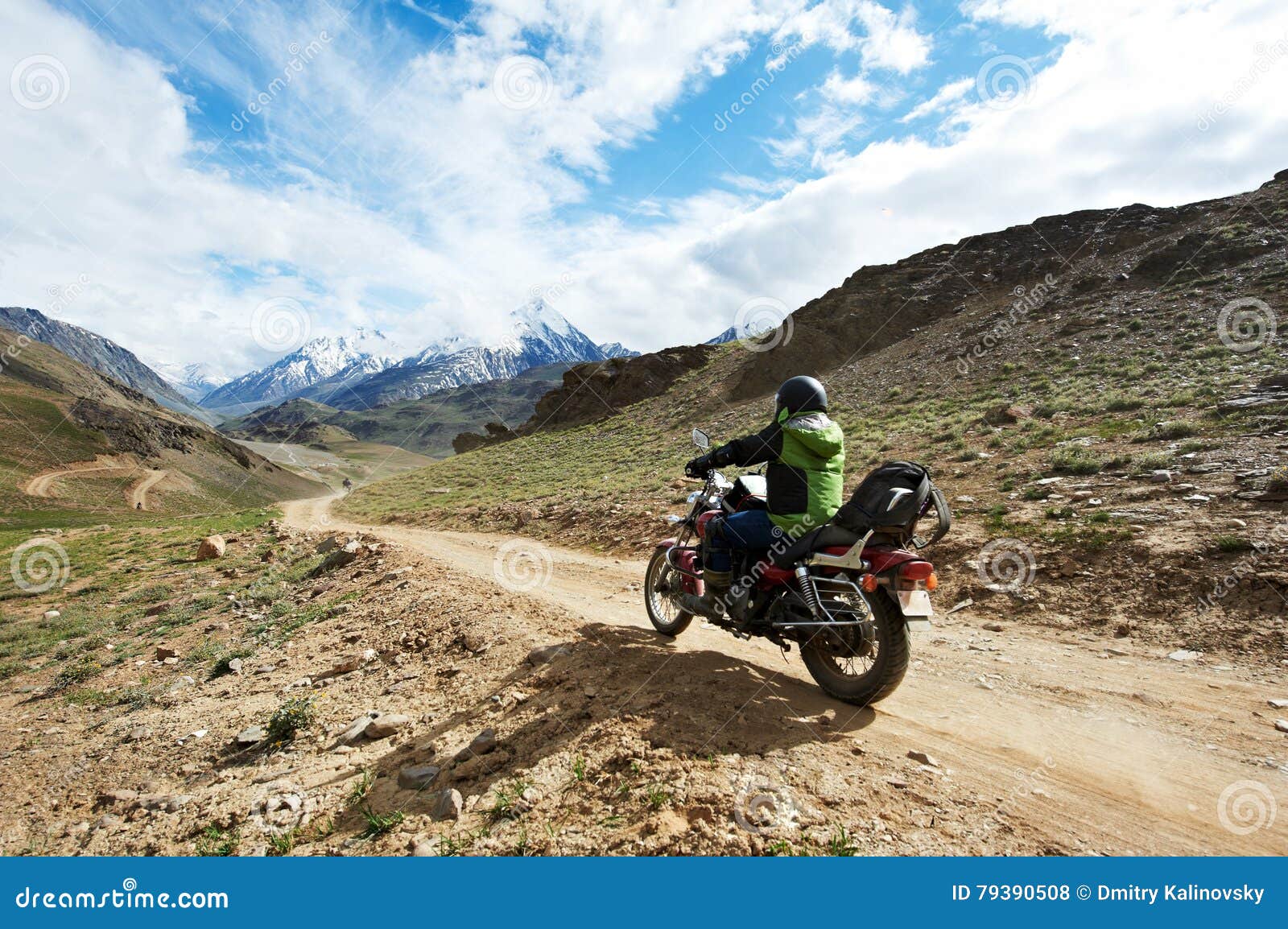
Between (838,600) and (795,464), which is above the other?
(795,464)

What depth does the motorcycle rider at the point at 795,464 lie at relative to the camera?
5281 millimetres

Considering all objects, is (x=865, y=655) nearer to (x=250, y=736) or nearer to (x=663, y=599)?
(x=663, y=599)

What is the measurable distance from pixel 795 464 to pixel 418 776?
3.96m

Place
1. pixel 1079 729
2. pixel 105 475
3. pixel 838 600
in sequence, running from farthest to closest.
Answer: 1. pixel 105 475
2. pixel 838 600
3. pixel 1079 729

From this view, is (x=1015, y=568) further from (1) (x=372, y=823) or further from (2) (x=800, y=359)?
(2) (x=800, y=359)

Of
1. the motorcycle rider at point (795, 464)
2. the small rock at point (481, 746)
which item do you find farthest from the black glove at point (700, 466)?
the small rock at point (481, 746)

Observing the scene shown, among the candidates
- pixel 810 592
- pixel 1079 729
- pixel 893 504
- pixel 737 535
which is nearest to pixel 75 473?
pixel 737 535

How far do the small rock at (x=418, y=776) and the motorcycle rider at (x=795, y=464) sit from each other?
3.31m

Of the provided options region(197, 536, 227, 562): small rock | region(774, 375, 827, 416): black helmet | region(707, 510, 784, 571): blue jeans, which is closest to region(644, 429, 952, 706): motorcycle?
region(707, 510, 784, 571): blue jeans

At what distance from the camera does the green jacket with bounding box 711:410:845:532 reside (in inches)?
207

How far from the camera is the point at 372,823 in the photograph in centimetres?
376

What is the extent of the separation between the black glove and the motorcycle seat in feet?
4.56

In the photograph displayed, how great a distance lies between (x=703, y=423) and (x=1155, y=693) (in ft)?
127

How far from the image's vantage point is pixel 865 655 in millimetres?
5012
